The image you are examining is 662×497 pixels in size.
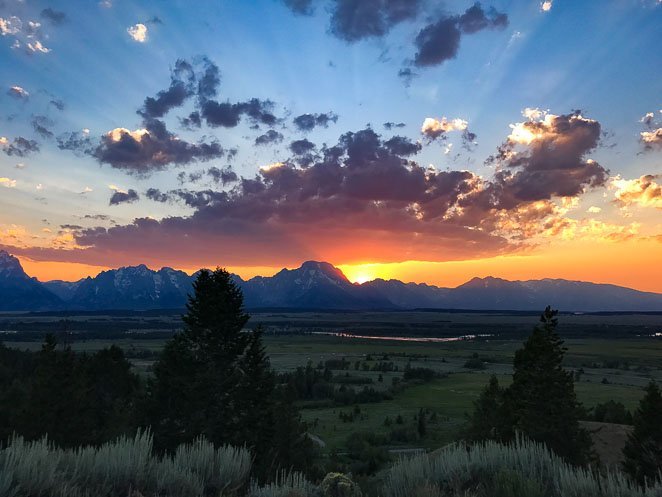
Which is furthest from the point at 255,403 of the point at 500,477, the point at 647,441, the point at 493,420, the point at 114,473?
the point at 500,477

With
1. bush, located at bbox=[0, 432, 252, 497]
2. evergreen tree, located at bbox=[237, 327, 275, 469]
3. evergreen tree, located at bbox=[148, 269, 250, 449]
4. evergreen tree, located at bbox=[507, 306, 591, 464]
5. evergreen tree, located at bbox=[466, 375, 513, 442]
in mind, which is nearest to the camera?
bush, located at bbox=[0, 432, 252, 497]

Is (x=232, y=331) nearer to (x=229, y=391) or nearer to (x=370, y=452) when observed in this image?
(x=229, y=391)

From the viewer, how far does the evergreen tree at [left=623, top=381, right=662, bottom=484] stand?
20.0 m

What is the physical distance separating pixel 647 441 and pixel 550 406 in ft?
13.0

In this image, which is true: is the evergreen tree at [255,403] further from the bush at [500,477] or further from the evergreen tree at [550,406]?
the bush at [500,477]

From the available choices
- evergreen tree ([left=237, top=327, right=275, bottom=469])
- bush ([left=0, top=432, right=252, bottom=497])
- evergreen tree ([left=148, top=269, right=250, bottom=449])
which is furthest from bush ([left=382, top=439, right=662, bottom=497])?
evergreen tree ([left=148, top=269, right=250, bottom=449])

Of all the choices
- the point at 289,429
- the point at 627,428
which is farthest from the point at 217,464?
the point at 627,428

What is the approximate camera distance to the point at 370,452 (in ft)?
120

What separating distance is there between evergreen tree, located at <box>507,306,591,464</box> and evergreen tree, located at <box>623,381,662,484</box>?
184 cm

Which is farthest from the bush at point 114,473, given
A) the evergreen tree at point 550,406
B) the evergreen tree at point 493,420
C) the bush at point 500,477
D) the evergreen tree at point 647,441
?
the evergreen tree at point 493,420

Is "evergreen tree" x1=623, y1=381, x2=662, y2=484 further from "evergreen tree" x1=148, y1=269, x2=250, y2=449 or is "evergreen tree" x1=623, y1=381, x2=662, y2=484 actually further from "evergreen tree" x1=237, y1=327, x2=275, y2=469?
"evergreen tree" x1=148, y1=269, x2=250, y2=449

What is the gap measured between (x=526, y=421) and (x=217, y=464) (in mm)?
18599

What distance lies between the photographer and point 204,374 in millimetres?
28516

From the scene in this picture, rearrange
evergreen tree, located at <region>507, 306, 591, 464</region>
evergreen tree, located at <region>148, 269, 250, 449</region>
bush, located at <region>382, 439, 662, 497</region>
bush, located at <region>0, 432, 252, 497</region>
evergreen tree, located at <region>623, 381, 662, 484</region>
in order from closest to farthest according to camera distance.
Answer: bush, located at <region>0, 432, 252, 497</region>
bush, located at <region>382, 439, 662, 497</region>
evergreen tree, located at <region>623, 381, 662, 484</region>
evergreen tree, located at <region>507, 306, 591, 464</region>
evergreen tree, located at <region>148, 269, 250, 449</region>
